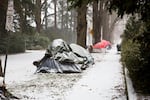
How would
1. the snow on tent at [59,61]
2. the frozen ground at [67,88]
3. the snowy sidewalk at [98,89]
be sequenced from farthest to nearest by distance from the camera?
the snow on tent at [59,61] → the frozen ground at [67,88] → the snowy sidewalk at [98,89]

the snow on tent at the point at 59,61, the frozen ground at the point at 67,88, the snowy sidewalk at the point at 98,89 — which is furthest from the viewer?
the snow on tent at the point at 59,61

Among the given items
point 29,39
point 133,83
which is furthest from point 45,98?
point 29,39

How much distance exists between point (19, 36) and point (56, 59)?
826 inches

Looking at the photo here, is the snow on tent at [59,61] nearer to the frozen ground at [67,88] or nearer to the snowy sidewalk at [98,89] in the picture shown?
the frozen ground at [67,88]

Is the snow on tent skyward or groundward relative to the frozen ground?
skyward

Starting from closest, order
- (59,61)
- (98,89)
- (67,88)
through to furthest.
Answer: (98,89) → (67,88) → (59,61)

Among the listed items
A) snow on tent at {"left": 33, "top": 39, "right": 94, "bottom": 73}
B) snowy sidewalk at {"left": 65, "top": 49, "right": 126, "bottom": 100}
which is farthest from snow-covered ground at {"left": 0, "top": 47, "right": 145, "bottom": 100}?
snow on tent at {"left": 33, "top": 39, "right": 94, "bottom": 73}

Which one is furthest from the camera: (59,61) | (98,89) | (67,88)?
(59,61)

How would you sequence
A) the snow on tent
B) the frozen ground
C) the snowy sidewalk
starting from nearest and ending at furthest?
1. the snowy sidewalk
2. the frozen ground
3. the snow on tent

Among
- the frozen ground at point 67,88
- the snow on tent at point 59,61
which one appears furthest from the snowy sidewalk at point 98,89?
the snow on tent at point 59,61

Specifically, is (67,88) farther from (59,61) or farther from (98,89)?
(59,61)

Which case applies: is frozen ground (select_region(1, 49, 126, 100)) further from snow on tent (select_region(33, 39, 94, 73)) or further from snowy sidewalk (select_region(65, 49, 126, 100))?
snow on tent (select_region(33, 39, 94, 73))

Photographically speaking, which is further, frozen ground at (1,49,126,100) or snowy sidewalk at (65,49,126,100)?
frozen ground at (1,49,126,100)

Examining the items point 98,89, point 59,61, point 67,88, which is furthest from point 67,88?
point 59,61
